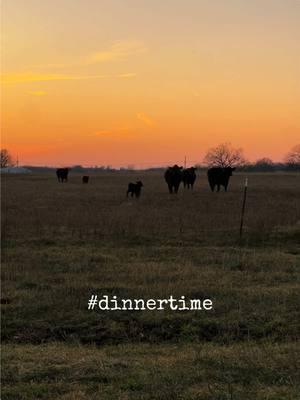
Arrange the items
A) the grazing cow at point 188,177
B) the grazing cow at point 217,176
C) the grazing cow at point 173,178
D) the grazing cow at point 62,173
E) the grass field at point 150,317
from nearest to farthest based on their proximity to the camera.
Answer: the grass field at point 150,317 < the grazing cow at point 173,178 < the grazing cow at point 217,176 < the grazing cow at point 188,177 < the grazing cow at point 62,173

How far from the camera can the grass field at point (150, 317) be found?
17.1 ft

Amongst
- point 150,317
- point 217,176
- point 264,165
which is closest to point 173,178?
point 217,176

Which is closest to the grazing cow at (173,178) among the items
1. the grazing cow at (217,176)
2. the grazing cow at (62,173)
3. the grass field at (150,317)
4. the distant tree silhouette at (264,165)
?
the grazing cow at (217,176)

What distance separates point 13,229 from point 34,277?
260 inches

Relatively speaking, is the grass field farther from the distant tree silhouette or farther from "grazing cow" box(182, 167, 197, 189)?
the distant tree silhouette

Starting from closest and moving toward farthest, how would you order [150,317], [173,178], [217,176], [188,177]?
[150,317] < [173,178] < [217,176] < [188,177]

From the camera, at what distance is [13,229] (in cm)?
1641

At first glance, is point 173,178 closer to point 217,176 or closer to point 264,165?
point 217,176

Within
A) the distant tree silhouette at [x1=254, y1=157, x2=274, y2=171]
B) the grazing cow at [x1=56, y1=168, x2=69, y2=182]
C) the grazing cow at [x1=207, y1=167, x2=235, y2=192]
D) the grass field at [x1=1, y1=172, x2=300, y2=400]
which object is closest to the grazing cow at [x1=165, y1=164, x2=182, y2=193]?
the grazing cow at [x1=207, y1=167, x2=235, y2=192]

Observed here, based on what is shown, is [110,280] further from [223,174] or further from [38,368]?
[223,174]

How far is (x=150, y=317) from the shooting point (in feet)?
25.1

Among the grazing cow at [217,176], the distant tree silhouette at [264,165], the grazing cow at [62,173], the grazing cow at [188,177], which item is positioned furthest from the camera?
the distant tree silhouette at [264,165]

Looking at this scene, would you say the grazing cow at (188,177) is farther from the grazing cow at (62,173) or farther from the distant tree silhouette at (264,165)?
the distant tree silhouette at (264,165)

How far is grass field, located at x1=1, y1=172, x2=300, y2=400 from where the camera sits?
5211 mm
